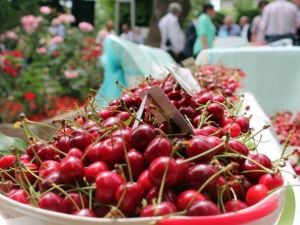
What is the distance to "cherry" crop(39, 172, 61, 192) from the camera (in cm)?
83

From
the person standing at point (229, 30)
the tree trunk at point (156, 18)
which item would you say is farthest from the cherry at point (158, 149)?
the tree trunk at point (156, 18)

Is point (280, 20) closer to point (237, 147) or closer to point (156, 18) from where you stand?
point (237, 147)

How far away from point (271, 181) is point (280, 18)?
6.29 metres

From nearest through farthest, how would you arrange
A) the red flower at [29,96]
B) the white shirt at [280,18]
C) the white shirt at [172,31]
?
the red flower at [29,96], the white shirt at [280,18], the white shirt at [172,31]

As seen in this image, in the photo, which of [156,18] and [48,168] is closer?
[48,168]

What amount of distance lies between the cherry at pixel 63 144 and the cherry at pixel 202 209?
0.32 metres

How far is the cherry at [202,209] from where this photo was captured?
747 mm

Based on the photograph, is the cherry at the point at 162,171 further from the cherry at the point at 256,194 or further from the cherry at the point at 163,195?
the cherry at the point at 256,194

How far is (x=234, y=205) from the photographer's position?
31.5 inches

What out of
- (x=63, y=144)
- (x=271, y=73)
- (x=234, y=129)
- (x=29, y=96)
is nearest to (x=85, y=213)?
(x=63, y=144)

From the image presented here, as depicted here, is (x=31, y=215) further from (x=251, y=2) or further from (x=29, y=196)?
(x=251, y=2)

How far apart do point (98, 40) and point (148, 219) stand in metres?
6.77

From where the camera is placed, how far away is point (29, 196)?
840 millimetres

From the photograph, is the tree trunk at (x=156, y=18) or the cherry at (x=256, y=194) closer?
the cherry at (x=256, y=194)
